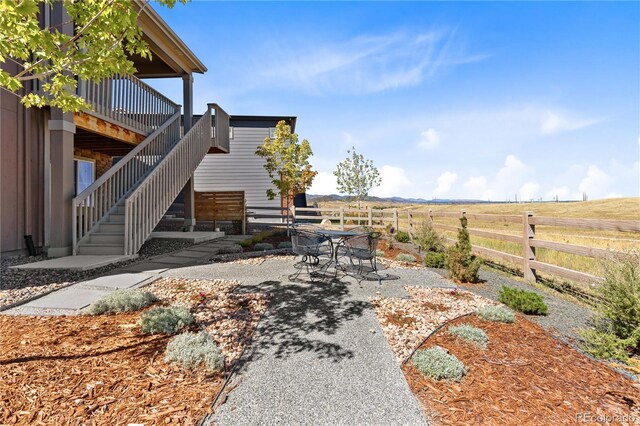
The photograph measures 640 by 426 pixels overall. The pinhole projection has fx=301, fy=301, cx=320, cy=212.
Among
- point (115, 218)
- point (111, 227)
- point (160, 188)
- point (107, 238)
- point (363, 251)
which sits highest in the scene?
point (160, 188)

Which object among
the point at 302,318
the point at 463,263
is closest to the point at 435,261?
the point at 463,263

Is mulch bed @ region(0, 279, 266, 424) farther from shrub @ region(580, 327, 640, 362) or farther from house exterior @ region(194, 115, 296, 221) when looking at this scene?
house exterior @ region(194, 115, 296, 221)

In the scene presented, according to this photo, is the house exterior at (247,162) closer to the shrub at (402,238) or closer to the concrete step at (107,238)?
the shrub at (402,238)

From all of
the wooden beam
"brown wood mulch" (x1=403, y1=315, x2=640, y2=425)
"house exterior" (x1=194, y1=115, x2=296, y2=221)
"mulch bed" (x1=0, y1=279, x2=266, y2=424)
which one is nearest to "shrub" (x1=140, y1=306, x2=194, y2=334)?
"mulch bed" (x1=0, y1=279, x2=266, y2=424)

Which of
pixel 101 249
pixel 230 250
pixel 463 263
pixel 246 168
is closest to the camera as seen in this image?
pixel 463 263

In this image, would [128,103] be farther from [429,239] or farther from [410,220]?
[410,220]

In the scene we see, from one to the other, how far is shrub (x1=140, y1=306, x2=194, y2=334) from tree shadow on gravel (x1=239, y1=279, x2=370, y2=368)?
87 centimetres

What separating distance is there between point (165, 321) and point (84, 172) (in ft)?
30.8

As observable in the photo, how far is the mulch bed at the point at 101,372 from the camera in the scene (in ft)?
6.82

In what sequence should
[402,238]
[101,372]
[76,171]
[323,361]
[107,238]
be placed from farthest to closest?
1. [402,238]
2. [76,171]
3. [107,238]
4. [323,361]
5. [101,372]

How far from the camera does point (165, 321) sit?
133 inches

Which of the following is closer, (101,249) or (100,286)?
(100,286)

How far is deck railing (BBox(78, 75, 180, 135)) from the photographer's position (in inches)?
285

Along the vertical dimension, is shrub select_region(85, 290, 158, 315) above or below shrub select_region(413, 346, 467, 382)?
above
